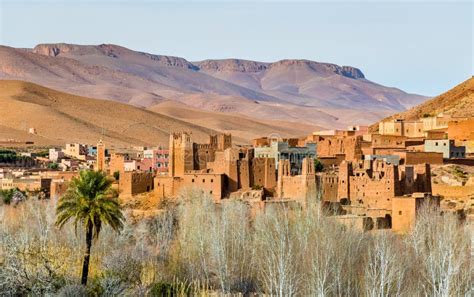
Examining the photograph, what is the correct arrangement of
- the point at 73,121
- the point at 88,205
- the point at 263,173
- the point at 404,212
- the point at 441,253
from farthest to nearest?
1. the point at 73,121
2. the point at 263,173
3. the point at 404,212
4. the point at 441,253
5. the point at 88,205

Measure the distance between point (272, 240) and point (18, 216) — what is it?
17181mm

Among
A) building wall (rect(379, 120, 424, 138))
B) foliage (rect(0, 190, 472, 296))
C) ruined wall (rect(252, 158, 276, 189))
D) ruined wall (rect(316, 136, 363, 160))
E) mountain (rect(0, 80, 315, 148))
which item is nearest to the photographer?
foliage (rect(0, 190, 472, 296))

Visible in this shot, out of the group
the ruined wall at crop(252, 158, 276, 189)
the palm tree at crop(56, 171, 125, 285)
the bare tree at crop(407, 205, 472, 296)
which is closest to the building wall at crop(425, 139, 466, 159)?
the ruined wall at crop(252, 158, 276, 189)

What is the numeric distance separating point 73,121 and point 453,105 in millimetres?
61164

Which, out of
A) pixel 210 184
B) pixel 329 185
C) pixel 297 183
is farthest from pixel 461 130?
pixel 210 184

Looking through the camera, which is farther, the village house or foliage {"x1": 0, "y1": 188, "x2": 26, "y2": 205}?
foliage {"x1": 0, "y1": 188, "x2": 26, "y2": 205}

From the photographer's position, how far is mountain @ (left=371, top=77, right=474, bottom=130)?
266ft

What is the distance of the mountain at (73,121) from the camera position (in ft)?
397

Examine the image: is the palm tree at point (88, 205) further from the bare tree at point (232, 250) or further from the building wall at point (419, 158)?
the building wall at point (419, 158)

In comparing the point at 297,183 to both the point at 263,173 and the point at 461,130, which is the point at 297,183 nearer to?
the point at 263,173

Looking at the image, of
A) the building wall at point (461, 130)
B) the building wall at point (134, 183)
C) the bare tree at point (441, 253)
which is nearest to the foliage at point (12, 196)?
the building wall at point (134, 183)

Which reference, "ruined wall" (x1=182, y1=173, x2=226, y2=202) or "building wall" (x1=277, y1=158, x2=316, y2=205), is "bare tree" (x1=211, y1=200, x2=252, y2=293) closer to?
"building wall" (x1=277, y1=158, x2=316, y2=205)

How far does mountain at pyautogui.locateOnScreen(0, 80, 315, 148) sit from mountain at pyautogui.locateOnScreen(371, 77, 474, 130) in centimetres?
3489

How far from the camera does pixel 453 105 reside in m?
84.6
